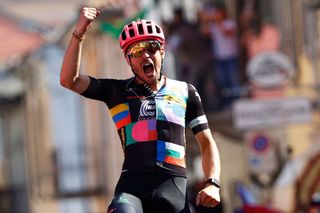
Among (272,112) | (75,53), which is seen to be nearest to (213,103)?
(272,112)

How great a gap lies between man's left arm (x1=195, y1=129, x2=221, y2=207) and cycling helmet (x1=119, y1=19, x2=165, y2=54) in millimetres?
640

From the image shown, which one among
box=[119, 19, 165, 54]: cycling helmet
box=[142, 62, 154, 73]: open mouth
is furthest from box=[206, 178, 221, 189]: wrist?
box=[119, 19, 165, 54]: cycling helmet

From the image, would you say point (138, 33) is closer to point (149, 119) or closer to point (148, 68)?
point (148, 68)

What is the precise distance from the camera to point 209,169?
300 inches

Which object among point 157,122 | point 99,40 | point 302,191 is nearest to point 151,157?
point 157,122

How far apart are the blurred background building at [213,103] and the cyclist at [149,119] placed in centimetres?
457

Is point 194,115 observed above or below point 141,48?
below

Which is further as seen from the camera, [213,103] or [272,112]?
[213,103]

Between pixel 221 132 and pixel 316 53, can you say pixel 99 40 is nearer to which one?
pixel 221 132

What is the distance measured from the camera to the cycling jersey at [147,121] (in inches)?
294

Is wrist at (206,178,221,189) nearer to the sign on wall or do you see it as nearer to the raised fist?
the raised fist

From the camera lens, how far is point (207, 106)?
26.8m

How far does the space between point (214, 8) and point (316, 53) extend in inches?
142

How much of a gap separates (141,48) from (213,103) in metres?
19.2
